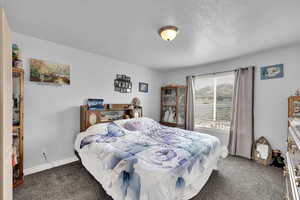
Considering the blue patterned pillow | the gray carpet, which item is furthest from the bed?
the gray carpet

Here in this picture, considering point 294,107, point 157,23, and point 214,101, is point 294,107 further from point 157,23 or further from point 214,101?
point 157,23

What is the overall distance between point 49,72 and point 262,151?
14.8 ft

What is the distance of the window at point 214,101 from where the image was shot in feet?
11.1

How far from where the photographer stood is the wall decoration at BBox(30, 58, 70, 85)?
2252 mm

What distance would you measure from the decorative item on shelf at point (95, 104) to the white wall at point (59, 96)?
0.48 ft

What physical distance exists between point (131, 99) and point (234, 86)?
267 centimetres

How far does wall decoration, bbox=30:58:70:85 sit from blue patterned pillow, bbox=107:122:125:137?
124cm

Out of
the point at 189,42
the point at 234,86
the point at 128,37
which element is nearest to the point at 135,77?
the point at 128,37

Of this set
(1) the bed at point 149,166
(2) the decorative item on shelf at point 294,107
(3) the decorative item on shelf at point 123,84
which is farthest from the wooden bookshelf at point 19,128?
(2) the decorative item on shelf at point 294,107

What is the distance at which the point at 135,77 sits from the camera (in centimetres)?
383

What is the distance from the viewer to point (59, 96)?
252 centimetres

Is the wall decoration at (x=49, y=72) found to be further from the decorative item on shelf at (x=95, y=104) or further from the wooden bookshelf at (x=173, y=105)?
the wooden bookshelf at (x=173, y=105)

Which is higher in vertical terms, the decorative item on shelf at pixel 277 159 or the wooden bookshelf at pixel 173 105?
the wooden bookshelf at pixel 173 105

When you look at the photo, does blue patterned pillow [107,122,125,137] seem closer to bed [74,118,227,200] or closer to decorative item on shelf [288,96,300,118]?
Result: bed [74,118,227,200]
